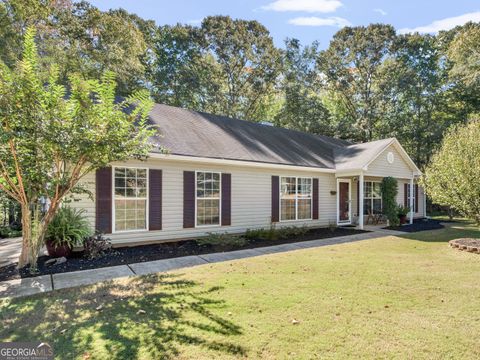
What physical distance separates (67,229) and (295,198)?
8.16 m

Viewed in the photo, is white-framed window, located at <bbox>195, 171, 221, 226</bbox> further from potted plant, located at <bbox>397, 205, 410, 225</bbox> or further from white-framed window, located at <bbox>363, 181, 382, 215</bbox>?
potted plant, located at <bbox>397, 205, 410, 225</bbox>

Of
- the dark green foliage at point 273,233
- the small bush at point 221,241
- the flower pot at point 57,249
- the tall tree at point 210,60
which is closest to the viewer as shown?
the flower pot at point 57,249

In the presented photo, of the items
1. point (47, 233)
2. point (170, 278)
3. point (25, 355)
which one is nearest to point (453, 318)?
point (170, 278)

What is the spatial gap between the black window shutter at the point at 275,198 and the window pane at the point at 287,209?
0.33 metres

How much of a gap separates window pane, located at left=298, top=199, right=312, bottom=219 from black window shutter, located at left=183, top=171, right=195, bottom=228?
487 centimetres

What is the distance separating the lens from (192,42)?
77.3ft

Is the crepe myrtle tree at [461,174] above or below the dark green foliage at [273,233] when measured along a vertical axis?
above

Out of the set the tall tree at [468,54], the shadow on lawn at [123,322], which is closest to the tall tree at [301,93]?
the tall tree at [468,54]

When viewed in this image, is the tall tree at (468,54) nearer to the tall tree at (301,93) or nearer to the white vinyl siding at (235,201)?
the tall tree at (301,93)

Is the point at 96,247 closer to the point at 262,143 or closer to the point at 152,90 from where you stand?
the point at 262,143

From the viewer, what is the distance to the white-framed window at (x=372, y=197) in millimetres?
14389

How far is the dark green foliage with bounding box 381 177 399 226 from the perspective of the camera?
1329 cm

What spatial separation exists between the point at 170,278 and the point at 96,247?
9.06 feet

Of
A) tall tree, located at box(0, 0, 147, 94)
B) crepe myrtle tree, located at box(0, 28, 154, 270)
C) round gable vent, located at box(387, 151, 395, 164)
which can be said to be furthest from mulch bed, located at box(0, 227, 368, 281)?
tall tree, located at box(0, 0, 147, 94)
